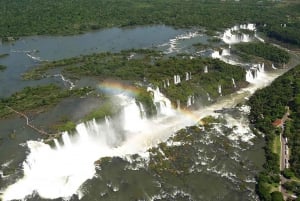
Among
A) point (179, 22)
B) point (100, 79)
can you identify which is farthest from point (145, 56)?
point (179, 22)

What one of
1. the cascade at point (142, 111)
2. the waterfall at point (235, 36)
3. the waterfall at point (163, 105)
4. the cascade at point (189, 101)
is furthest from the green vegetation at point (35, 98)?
the waterfall at point (235, 36)

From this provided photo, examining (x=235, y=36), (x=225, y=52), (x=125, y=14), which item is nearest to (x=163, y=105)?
(x=225, y=52)

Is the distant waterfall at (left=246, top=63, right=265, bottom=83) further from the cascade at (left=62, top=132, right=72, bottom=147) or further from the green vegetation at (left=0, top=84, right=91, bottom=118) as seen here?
the cascade at (left=62, top=132, right=72, bottom=147)

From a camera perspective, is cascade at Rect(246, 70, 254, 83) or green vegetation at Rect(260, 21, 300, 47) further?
green vegetation at Rect(260, 21, 300, 47)

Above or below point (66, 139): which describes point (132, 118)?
below

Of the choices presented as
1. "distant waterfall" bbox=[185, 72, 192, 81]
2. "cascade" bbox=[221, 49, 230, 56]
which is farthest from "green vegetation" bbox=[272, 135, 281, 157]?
"cascade" bbox=[221, 49, 230, 56]

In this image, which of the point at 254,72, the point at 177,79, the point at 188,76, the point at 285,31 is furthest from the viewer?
the point at 285,31

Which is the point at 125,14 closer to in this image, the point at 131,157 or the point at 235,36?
the point at 235,36

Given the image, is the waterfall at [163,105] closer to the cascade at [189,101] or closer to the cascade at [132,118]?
the cascade at [189,101]
